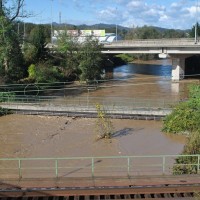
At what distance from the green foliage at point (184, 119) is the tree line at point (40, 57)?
1988 cm

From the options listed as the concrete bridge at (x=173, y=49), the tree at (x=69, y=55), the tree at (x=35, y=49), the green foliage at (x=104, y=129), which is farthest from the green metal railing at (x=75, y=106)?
the tree at (x=35, y=49)

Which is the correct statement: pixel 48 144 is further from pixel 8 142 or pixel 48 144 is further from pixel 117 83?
pixel 117 83

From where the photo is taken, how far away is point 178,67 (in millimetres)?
58188

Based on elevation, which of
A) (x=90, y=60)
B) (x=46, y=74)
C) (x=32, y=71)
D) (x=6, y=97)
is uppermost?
(x=90, y=60)

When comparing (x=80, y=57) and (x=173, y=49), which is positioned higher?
(x=173, y=49)

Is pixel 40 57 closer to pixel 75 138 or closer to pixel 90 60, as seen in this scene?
pixel 90 60

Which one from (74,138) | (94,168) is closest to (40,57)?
(74,138)

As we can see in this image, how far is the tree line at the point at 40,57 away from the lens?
152 ft

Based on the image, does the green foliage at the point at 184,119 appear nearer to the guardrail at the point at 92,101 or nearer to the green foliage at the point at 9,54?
the guardrail at the point at 92,101

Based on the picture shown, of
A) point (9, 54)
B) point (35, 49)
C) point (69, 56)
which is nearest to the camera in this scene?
point (9, 54)

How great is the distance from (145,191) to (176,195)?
106 centimetres

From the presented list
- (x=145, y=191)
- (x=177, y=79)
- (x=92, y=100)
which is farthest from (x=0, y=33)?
(x=145, y=191)

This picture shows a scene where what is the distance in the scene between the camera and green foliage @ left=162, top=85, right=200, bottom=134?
28.3 meters

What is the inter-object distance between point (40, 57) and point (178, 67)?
18809 mm
